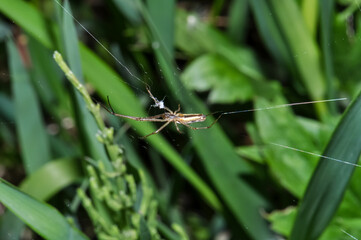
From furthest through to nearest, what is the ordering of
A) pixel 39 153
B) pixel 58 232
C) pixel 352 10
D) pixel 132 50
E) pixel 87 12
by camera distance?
pixel 87 12, pixel 132 50, pixel 352 10, pixel 39 153, pixel 58 232

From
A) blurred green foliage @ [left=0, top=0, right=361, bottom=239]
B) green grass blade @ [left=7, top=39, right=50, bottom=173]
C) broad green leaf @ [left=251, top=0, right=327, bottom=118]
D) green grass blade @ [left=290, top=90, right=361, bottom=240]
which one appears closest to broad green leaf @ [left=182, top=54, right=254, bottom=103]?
blurred green foliage @ [left=0, top=0, right=361, bottom=239]

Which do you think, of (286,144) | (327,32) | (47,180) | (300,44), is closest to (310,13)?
(300,44)

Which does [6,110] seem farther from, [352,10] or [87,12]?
[352,10]

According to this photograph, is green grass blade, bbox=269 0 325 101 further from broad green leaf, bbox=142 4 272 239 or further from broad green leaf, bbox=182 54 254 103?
broad green leaf, bbox=142 4 272 239

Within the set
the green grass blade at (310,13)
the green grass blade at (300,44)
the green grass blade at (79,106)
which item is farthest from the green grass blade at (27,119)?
the green grass blade at (310,13)

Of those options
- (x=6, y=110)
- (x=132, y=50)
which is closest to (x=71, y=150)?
(x=6, y=110)

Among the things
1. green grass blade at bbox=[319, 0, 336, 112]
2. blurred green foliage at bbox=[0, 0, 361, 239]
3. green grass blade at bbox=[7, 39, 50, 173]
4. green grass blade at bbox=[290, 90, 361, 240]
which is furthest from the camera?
green grass blade at bbox=[7, 39, 50, 173]

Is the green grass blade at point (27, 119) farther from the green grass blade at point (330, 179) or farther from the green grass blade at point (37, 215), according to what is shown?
the green grass blade at point (330, 179)
